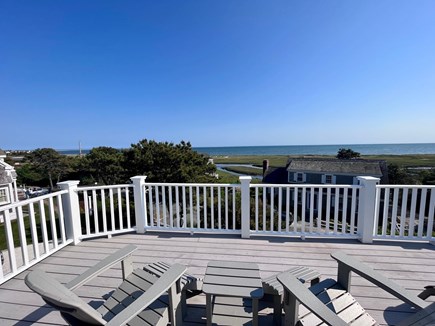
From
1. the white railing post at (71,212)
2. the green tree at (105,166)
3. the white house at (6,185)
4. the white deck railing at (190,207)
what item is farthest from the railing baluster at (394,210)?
the white house at (6,185)

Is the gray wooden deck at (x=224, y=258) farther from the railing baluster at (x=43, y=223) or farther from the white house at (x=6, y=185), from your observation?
the white house at (x=6, y=185)

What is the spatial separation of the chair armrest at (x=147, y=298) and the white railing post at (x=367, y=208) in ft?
9.83

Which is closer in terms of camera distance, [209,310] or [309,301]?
[309,301]

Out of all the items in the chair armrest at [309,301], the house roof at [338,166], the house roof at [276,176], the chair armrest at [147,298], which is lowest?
the house roof at [276,176]

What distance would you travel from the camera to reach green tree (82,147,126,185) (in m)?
13.3

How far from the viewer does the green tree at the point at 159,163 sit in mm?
11203

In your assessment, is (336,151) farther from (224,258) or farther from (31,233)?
(31,233)

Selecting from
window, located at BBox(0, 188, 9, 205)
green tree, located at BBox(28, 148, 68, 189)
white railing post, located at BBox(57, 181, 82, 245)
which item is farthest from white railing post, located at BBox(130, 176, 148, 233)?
green tree, located at BBox(28, 148, 68, 189)

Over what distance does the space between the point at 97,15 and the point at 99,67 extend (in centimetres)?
350

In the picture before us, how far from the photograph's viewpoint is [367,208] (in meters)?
3.13

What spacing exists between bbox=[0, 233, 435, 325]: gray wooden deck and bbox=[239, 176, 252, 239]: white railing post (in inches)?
5.8

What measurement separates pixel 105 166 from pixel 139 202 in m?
12.4

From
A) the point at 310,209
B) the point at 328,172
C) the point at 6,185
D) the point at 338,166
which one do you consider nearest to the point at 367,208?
the point at 310,209

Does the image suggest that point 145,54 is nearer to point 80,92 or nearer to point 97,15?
point 97,15
